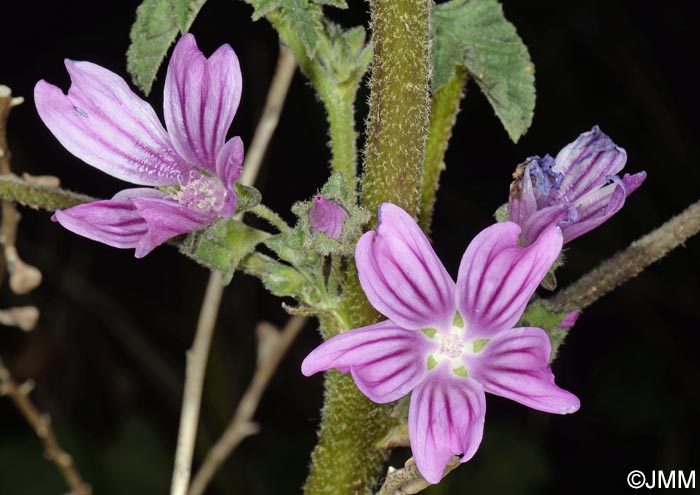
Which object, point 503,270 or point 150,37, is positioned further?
point 150,37

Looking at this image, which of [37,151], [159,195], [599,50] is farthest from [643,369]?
[159,195]

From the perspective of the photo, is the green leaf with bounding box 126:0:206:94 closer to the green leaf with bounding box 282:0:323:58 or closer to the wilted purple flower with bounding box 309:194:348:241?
the green leaf with bounding box 282:0:323:58

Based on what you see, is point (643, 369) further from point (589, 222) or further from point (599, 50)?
point (589, 222)

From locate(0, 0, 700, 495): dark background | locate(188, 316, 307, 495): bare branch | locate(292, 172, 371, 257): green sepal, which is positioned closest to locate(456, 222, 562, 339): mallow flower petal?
locate(292, 172, 371, 257): green sepal

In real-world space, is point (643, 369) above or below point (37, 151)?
below

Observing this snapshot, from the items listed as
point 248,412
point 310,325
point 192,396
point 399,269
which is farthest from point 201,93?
point 310,325

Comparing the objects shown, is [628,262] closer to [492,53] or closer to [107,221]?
[492,53]
